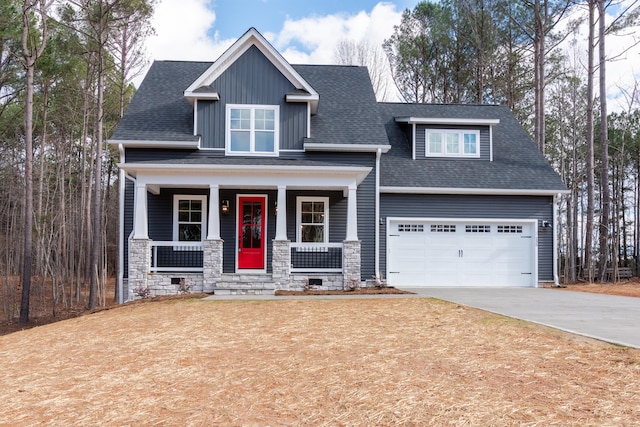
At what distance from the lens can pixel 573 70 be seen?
89.1 ft

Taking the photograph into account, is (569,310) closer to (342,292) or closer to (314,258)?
(342,292)

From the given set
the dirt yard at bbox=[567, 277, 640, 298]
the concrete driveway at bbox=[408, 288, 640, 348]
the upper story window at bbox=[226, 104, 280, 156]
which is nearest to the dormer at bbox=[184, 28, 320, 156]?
the upper story window at bbox=[226, 104, 280, 156]

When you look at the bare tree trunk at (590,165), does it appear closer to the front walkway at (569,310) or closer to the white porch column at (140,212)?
the front walkway at (569,310)

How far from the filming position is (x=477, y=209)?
615 inches

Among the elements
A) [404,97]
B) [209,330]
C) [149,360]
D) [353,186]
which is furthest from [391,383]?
[404,97]

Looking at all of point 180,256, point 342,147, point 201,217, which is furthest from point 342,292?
point 201,217

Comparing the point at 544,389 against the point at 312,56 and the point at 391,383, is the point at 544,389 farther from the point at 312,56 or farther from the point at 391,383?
the point at 312,56

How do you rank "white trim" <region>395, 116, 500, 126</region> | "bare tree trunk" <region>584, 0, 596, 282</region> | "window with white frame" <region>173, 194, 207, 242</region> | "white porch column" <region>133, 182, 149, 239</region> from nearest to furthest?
1. "white porch column" <region>133, 182, 149, 239</region>
2. "window with white frame" <region>173, 194, 207, 242</region>
3. "white trim" <region>395, 116, 500, 126</region>
4. "bare tree trunk" <region>584, 0, 596, 282</region>

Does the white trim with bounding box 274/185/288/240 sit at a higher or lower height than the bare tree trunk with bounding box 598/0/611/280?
lower

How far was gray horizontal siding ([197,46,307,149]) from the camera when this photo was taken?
14.7 m

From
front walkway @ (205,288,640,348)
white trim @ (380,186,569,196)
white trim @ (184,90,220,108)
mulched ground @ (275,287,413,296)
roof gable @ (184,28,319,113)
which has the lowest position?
mulched ground @ (275,287,413,296)

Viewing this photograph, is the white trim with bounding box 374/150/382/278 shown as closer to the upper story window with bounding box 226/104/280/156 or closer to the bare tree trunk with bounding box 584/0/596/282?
the upper story window with bounding box 226/104/280/156

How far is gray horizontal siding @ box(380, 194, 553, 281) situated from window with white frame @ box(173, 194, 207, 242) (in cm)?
548

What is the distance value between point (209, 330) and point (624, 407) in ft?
18.1
